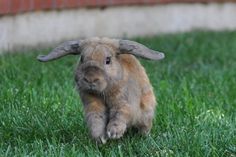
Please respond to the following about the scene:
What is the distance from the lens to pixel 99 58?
16.6 feet

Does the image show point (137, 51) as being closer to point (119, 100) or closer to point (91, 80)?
point (119, 100)

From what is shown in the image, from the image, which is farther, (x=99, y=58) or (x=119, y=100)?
(x=119, y=100)

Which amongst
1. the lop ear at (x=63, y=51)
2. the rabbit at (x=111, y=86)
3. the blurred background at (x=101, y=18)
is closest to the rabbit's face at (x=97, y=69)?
the rabbit at (x=111, y=86)

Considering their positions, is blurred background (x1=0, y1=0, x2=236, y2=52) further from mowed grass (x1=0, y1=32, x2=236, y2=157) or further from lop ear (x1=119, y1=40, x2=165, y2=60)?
lop ear (x1=119, y1=40, x2=165, y2=60)

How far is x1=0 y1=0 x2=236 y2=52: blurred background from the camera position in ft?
31.1

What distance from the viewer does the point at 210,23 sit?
12812mm

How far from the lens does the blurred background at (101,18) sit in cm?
948

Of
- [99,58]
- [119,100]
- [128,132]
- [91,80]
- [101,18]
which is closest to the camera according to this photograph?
[91,80]

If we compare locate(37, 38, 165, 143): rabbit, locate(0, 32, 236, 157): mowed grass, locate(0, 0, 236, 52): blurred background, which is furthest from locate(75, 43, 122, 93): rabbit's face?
locate(0, 0, 236, 52): blurred background

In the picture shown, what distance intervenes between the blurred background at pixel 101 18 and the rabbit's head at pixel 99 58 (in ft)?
12.8

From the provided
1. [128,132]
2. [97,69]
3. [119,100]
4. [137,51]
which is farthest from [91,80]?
[128,132]

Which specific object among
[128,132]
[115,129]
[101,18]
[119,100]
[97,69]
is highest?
[97,69]

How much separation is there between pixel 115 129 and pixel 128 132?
46 cm

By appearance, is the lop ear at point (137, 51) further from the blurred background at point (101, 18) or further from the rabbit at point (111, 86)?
the blurred background at point (101, 18)
